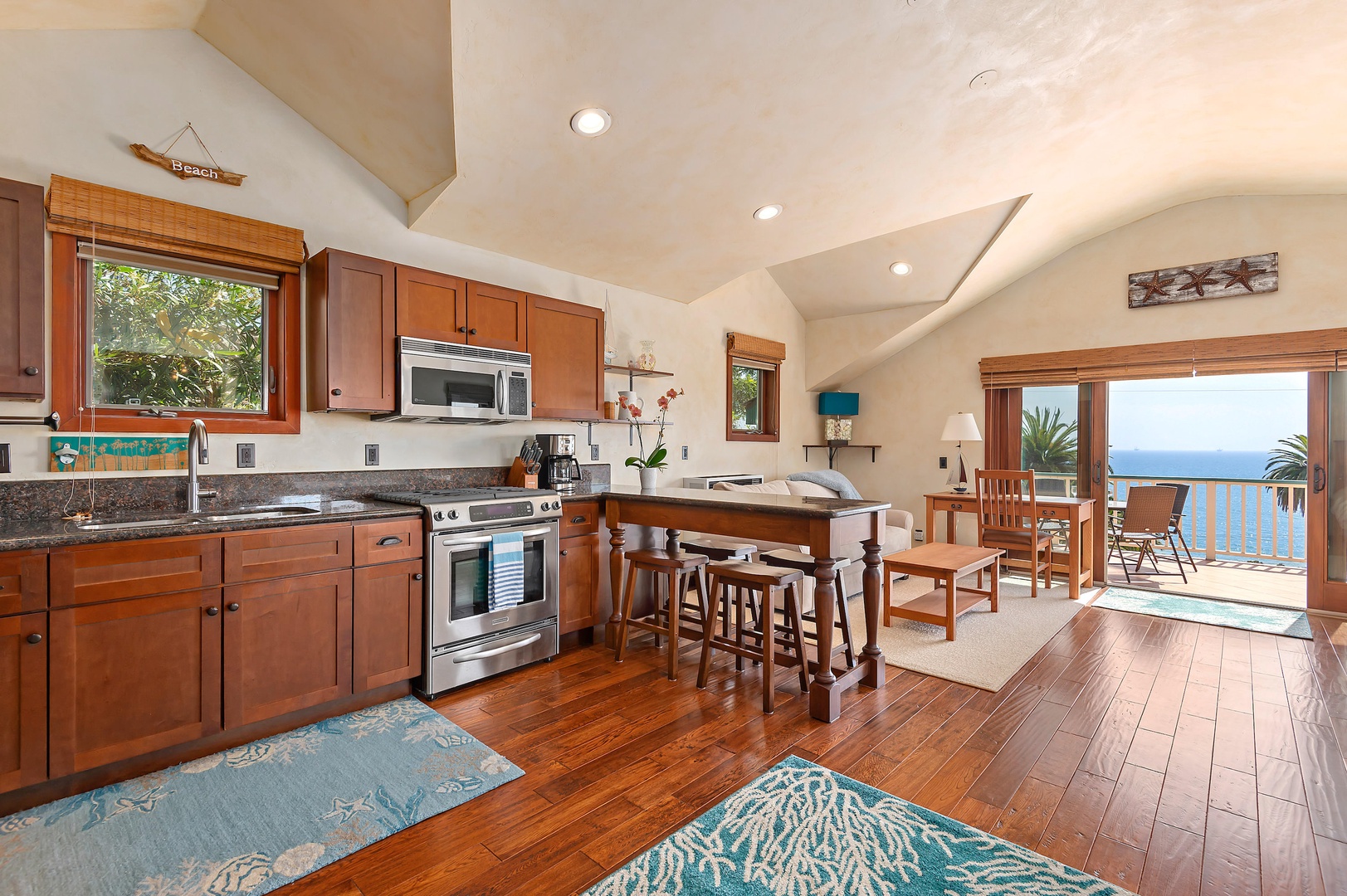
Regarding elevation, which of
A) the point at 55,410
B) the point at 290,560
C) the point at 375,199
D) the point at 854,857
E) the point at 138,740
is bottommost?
the point at 854,857

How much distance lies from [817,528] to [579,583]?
1531mm

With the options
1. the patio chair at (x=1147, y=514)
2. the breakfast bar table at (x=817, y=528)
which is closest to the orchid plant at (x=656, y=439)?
the breakfast bar table at (x=817, y=528)

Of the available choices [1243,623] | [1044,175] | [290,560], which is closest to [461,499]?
[290,560]

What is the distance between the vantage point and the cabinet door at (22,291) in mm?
2275

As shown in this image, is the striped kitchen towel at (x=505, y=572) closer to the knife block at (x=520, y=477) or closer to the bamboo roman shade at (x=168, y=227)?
the knife block at (x=520, y=477)

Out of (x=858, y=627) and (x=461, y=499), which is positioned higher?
(x=461, y=499)

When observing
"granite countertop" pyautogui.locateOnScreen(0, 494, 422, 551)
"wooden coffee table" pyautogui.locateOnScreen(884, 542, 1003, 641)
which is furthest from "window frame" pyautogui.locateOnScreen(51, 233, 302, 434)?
"wooden coffee table" pyautogui.locateOnScreen(884, 542, 1003, 641)

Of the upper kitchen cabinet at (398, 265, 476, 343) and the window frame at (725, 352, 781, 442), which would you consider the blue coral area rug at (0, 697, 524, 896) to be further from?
the window frame at (725, 352, 781, 442)

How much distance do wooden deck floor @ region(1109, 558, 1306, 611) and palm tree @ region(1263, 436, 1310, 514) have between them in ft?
2.15

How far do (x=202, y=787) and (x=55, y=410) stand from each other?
162 centimetres

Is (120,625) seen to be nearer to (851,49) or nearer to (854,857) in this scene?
(854,857)

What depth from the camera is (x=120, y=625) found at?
216 cm

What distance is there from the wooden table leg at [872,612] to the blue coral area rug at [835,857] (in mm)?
970

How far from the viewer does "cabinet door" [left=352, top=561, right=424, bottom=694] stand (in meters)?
2.74
